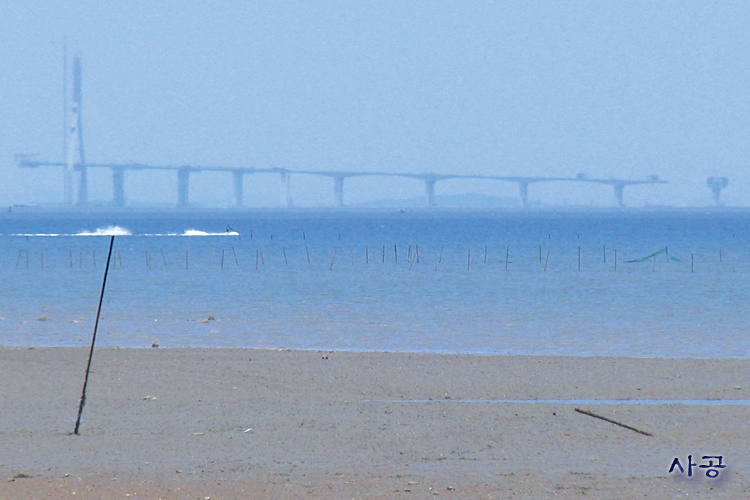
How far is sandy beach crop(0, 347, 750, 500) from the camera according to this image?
21.0ft

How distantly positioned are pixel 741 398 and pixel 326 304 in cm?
1576

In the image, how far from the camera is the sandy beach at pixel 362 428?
639 centimetres

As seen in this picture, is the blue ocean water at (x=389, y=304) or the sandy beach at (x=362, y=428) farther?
the blue ocean water at (x=389, y=304)

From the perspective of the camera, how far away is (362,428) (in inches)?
328

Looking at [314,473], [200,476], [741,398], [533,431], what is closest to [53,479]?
[200,476]

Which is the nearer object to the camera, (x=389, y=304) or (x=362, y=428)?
(x=362, y=428)

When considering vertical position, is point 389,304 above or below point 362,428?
below

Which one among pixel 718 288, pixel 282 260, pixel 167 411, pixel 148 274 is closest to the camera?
pixel 167 411

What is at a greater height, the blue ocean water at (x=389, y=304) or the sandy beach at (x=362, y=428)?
the sandy beach at (x=362, y=428)

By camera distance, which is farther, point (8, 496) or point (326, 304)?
point (326, 304)

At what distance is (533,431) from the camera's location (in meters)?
8.20

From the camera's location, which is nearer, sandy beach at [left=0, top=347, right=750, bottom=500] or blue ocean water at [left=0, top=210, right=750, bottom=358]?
sandy beach at [left=0, top=347, right=750, bottom=500]

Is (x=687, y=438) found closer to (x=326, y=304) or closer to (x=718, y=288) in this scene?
(x=326, y=304)

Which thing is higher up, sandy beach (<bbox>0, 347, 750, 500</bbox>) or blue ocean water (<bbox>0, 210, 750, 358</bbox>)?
sandy beach (<bbox>0, 347, 750, 500</bbox>)
